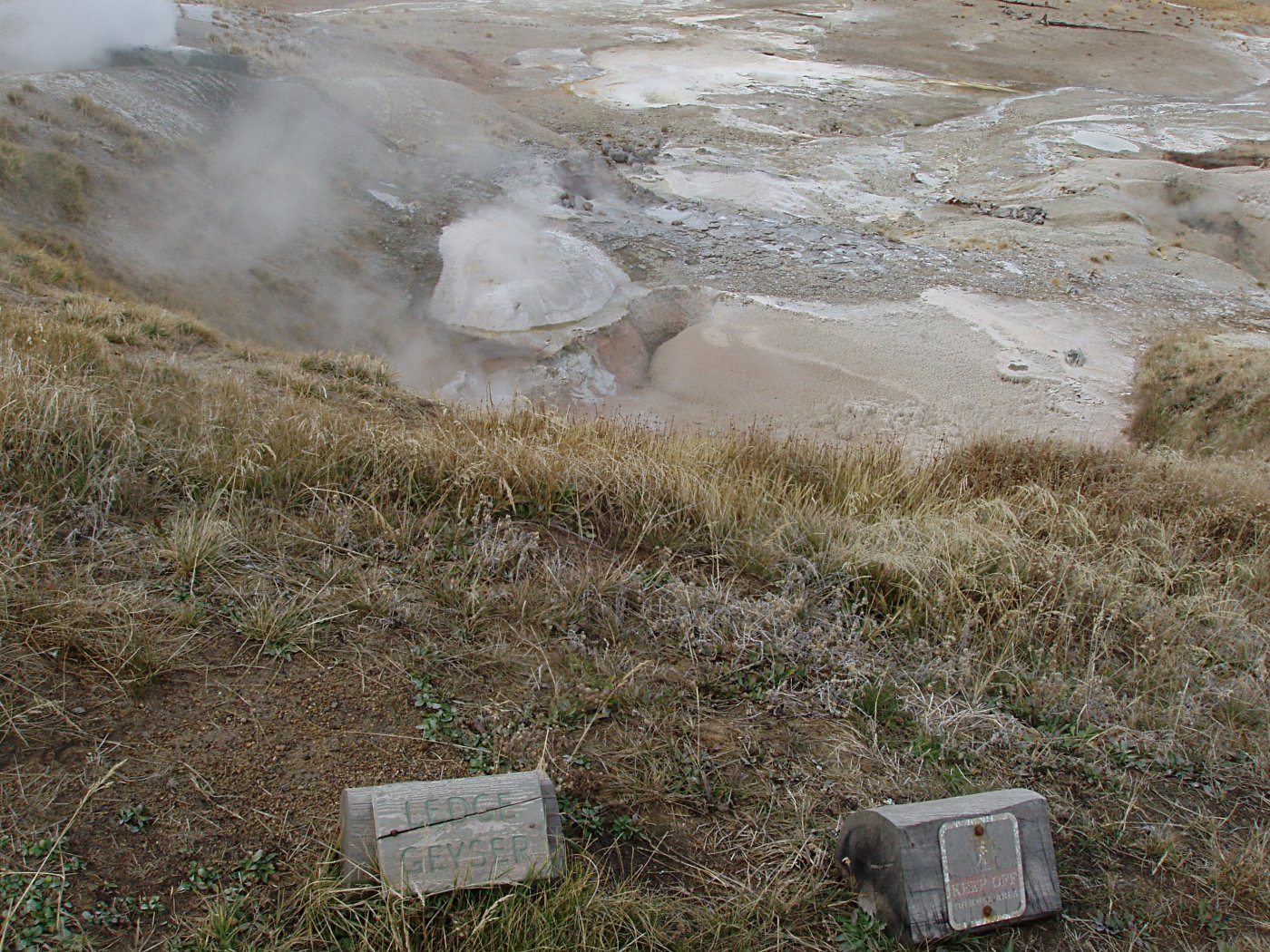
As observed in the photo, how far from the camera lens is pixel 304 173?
557 inches

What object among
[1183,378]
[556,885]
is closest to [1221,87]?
[1183,378]

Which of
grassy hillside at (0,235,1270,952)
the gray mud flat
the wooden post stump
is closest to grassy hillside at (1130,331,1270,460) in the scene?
the gray mud flat

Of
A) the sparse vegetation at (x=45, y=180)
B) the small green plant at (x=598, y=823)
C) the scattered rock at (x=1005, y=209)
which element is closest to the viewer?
the small green plant at (x=598, y=823)

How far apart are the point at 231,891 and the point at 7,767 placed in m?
0.75

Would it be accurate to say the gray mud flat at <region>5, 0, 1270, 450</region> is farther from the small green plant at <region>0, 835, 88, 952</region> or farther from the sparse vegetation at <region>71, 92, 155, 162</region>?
the small green plant at <region>0, 835, 88, 952</region>

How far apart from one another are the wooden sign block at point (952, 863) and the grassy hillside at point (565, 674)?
104 mm

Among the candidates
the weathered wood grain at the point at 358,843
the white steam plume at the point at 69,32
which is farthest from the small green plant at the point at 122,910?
the white steam plume at the point at 69,32

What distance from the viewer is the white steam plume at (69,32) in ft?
45.9

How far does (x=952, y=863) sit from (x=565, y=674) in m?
1.39

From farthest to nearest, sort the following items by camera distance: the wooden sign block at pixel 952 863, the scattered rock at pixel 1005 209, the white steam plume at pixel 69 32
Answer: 1. the scattered rock at pixel 1005 209
2. the white steam plume at pixel 69 32
3. the wooden sign block at pixel 952 863

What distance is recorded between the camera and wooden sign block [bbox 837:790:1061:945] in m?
2.39

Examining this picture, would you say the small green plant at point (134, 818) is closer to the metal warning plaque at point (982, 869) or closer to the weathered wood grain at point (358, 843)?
the weathered wood grain at point (358, 843)

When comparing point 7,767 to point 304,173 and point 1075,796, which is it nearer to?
point 1075,796

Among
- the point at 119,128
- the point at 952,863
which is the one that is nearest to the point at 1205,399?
the point at 952,863
